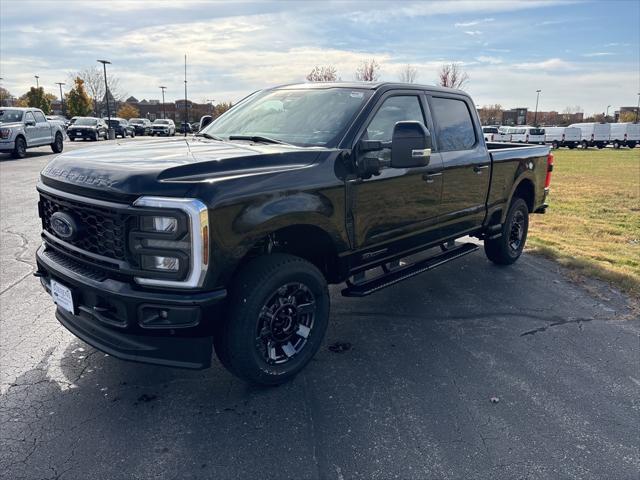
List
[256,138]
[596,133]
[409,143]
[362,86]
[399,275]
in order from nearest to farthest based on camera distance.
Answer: [409,143] < [256,138] < [362,86] < [399,275] < [596,133]

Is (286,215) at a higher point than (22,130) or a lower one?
lower

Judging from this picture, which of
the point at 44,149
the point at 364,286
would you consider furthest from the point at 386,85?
the point at 44,149

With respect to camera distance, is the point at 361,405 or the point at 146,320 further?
the point at 361,405

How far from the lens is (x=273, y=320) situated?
317 centimetres

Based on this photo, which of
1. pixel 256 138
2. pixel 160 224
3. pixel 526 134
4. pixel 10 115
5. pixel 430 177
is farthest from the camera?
pixel 526 134

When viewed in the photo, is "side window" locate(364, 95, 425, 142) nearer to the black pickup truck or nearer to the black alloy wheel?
the black pickup truck

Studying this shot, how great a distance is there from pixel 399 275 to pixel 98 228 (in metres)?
2.39

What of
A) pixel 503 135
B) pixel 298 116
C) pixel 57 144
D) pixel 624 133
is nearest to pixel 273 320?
pixel 298 116

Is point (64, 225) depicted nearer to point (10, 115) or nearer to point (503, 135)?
point (10, 115)

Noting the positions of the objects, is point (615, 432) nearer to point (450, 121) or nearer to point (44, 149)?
point (450, 121)

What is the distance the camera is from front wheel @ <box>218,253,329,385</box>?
9.59 ft

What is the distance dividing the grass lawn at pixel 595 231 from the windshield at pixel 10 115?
17695 millimetres

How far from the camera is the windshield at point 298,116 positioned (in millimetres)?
3766

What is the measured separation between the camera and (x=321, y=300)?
342 centimetres
